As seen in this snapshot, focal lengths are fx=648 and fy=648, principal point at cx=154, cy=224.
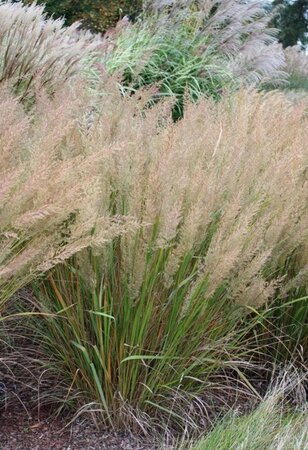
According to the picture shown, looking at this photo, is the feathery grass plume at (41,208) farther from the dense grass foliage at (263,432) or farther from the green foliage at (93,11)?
the green foliage at (93,11)

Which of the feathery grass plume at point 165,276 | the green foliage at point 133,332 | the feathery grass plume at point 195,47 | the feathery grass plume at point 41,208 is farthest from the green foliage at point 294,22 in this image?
the feathery grass plume at point 41,208

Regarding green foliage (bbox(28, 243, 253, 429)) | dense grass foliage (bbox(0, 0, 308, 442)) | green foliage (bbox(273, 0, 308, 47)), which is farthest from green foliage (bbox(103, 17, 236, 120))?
green foliage (bbox(273, 0, 308, 47))

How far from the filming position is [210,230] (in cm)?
254

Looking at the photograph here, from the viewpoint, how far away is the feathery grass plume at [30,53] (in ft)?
13.3

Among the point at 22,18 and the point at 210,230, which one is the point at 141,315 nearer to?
the point at 210,230

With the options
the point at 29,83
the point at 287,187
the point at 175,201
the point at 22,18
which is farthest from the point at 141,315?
the point at 22,18

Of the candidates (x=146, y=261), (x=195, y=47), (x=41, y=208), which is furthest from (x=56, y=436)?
(x=195, y=47)

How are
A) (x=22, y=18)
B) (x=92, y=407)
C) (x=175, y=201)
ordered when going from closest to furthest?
(x=175, y=201)
(x=92, y=407)
(x=22, y=18)

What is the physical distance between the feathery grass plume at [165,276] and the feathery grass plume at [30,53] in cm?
153

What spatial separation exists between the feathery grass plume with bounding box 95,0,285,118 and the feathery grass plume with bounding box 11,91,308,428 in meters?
4.17

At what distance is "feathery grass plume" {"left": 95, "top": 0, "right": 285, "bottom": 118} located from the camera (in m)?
7.04

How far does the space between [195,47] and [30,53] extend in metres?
3.89

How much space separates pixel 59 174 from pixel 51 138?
171 millimetres

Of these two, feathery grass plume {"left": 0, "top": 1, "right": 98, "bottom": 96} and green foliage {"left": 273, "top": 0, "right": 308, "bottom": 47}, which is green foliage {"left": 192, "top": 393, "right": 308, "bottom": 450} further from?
green foliage {"left": 273, "top": 0, "right": 308, "bottom": 47}
